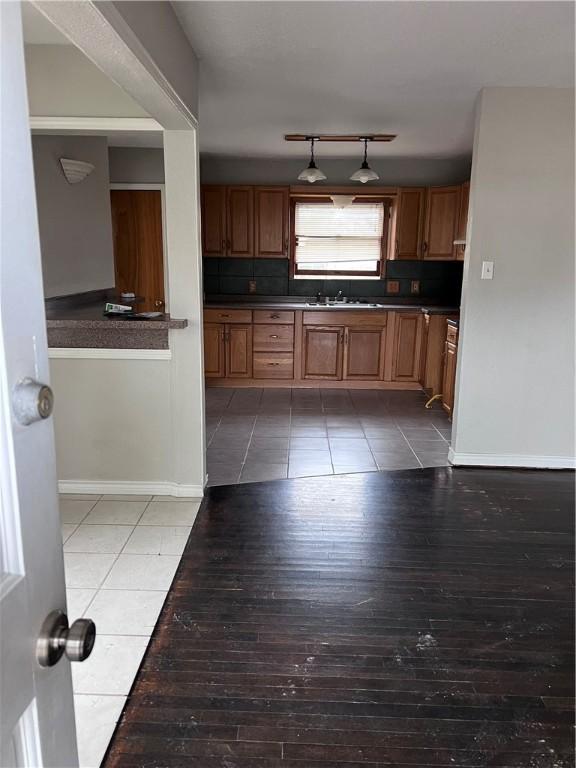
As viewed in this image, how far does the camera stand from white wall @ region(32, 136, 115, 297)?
3.66 meters

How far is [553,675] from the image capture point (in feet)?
6.33

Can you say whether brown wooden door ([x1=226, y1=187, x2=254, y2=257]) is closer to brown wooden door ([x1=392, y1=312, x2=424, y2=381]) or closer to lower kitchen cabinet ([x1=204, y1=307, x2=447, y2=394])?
lower kitchen cabinet ([x1=204, y1=307, x2=447, y2=394])

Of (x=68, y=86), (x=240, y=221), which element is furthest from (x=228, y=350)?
(x=68, y=86)

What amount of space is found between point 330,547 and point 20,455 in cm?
233

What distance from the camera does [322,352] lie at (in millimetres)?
6012

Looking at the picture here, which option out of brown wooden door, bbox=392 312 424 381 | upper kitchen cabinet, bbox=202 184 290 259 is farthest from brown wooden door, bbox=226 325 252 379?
brown wooden door, bbox=392 312 424 381

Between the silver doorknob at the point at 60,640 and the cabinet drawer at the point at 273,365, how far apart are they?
5355 millimetres

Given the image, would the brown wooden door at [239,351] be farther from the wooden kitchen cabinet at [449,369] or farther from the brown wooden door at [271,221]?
the wooden kitchen cabinet at [449,369]

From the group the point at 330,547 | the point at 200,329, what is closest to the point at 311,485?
the point at 330,547

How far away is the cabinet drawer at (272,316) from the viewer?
5.91 m

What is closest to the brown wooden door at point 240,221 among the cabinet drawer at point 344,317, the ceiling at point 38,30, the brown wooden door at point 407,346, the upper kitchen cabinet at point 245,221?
the upper kitchen cabinet at point 245,221

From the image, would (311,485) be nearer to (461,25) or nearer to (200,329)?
(200,329)

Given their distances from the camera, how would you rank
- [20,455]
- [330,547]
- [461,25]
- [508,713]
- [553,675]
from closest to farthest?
[20,455] → [508,713] → [553,675] → [461,25] → [330,547]

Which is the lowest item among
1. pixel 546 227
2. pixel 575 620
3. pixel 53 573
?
pixel 575 620
